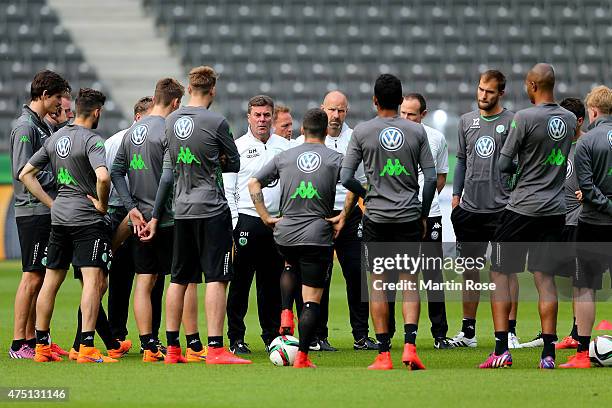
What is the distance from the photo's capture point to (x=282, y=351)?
27.9 ft

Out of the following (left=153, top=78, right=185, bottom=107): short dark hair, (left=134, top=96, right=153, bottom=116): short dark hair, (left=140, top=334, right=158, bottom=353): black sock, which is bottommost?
(left=140, top=334, right=158, bottom=353): black sock

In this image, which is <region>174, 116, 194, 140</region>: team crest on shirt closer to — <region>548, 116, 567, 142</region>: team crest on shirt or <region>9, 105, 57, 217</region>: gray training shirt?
<region>9, 105, 57, 217</region>: gray training shirt

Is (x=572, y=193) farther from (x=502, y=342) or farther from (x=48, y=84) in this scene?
(x=48, y=84)

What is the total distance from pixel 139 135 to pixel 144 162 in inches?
8.6

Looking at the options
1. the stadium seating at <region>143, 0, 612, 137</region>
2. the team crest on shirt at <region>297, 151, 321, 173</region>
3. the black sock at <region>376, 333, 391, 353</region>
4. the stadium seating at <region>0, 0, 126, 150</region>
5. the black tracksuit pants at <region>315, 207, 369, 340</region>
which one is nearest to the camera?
the black sock at <region>376, 333, 391, 353</region>

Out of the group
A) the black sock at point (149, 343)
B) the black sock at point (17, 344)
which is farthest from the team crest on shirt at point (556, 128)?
the black sock at point (17, 344)

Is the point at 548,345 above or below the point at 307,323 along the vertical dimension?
below

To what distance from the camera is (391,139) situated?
814 centimetres

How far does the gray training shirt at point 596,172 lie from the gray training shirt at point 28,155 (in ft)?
13.8

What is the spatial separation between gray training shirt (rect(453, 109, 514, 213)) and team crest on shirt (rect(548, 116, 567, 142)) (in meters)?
1.28

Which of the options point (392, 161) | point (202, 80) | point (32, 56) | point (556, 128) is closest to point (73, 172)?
point (202, 80)

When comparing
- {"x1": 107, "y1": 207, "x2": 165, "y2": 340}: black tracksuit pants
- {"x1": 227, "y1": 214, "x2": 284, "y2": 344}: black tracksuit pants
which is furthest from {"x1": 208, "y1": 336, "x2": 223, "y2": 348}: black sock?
{"x1": 227, "y1": 214, "x2": 284, "y2": 344}: black tracksuit pants

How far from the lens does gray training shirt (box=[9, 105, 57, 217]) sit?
30.1ft

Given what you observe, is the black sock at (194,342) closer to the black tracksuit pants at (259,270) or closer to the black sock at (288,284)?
the black sock at (288,284)
